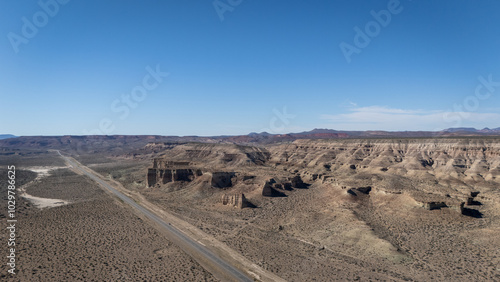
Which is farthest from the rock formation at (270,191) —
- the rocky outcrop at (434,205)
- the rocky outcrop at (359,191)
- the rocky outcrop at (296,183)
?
the rocky outcrop at (434,205)

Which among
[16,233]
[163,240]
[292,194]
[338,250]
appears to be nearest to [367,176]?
[292,194]

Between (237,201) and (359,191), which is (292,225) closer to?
(237,201)

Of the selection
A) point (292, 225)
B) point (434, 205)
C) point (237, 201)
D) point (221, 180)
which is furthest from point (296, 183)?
point (434, 205)

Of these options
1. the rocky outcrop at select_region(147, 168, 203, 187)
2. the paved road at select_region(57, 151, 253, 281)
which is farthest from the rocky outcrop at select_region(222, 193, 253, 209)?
the rocky outcrop at select_region(147, 168, 203, 187)

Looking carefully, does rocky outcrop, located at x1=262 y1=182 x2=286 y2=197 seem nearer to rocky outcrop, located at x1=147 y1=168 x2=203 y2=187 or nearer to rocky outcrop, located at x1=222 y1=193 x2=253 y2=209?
rocky outcrop, located at x1=222 y1=193 x2=253 y2=209

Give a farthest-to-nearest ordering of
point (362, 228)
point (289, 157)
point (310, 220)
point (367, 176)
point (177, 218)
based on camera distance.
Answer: point (289, 157), point (367, 176), point (177, 218), point (310, 220), point (362, 228)

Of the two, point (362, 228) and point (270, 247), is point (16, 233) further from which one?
point (362, 228)
